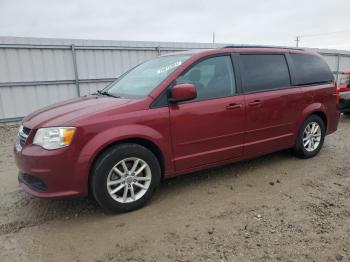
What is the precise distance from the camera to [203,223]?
3.01m

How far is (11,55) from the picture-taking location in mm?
8102

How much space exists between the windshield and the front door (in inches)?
9.9

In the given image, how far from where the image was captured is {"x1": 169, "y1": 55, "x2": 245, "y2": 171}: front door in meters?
3.51

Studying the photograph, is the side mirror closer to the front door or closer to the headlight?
the front door

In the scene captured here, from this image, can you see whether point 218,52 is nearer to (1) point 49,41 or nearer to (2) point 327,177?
(2) point 327,177

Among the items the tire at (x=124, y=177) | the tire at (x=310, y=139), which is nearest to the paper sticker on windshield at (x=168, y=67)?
the tire at (x=124, y=177)

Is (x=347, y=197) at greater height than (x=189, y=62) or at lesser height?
lesser

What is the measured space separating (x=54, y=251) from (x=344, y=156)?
15.3 ft

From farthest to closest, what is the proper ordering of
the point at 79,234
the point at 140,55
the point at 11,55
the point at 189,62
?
the point at 140,55 < the point at 11,55 < the point at 189,62 < the point at 79,234

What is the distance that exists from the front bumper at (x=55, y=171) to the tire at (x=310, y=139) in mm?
3435

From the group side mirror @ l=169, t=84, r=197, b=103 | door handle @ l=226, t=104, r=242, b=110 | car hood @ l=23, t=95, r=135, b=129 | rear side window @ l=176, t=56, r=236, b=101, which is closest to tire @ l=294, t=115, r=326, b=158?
door handle @ l=226, t=104, r=242, b=110

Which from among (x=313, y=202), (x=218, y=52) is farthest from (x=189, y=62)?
(x=313, y=202)

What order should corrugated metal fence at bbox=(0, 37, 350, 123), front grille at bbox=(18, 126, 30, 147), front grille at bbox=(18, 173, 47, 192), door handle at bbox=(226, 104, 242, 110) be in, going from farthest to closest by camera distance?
corrugated metal fence at bbox=(0, 37, 350, 123)
door handle at bbox=(226, 104, 242, 110)
front grille at bbox=(18, 126, 30, 147)
front grille at bbox=(18, 173, 47, 192)

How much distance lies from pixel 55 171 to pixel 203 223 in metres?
1.56
